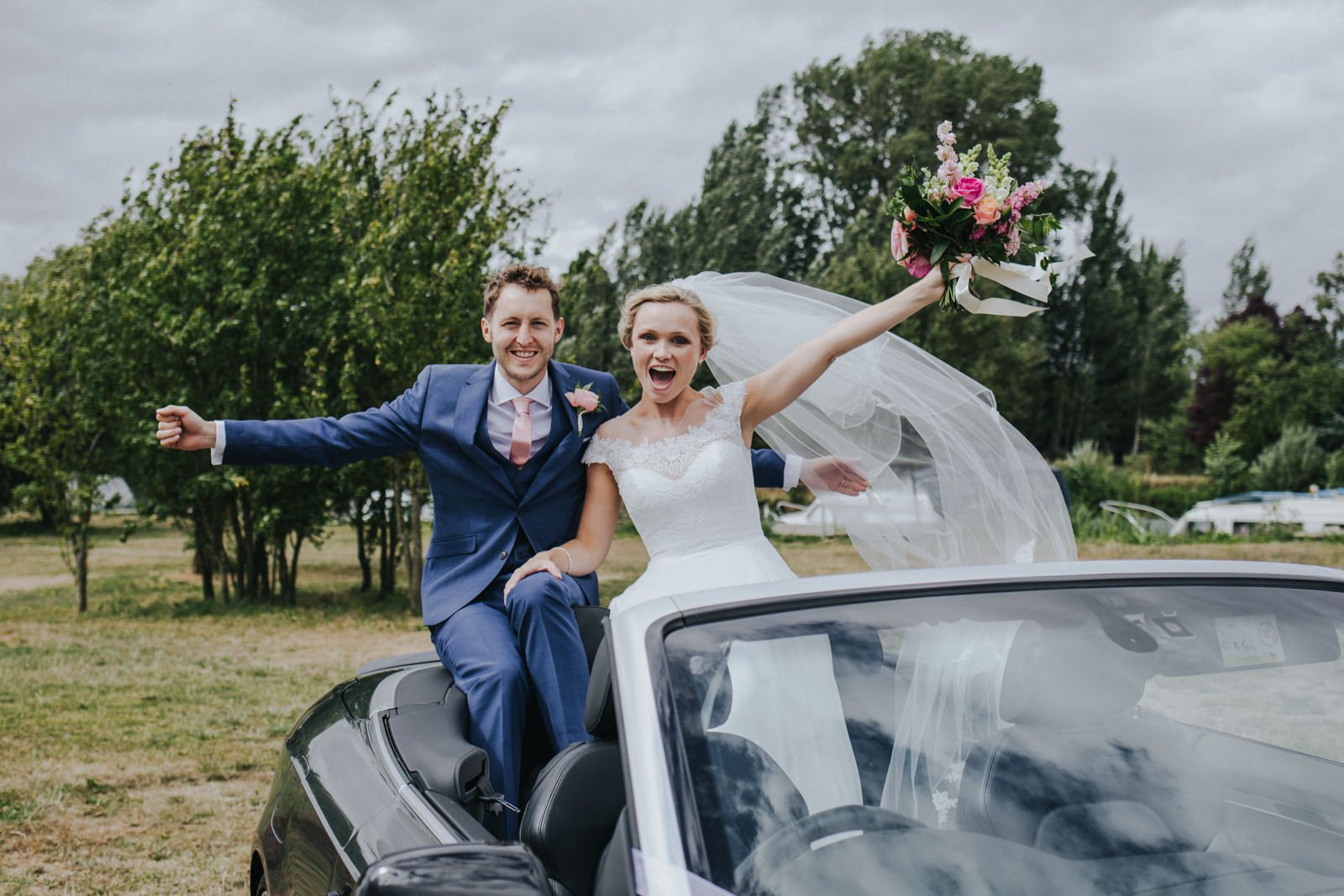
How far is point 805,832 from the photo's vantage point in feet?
5.28

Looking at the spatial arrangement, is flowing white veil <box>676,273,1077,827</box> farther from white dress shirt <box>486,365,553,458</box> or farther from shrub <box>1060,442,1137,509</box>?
shrub <box>1060,442,1137,509</box>

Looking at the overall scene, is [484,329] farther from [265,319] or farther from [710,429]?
[265,319]

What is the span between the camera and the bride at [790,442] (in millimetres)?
3820

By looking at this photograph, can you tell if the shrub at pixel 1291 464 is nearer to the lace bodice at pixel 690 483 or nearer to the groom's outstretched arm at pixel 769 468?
the groom's outstretched arm at pixel 769 468

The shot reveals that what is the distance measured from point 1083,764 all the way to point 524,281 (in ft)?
7.94

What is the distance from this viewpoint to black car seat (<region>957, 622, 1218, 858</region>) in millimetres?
1644

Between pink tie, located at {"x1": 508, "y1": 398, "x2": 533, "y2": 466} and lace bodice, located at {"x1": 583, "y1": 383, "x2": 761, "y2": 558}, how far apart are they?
0.21m

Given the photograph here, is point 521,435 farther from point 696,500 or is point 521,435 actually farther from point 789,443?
point 789,443

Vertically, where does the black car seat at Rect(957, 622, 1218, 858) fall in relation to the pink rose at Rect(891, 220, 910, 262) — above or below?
below

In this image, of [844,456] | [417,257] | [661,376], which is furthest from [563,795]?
[417,257]

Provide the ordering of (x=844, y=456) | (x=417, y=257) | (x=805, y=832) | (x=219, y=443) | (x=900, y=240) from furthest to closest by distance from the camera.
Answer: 1. (x=417, y=257)
2. (x=844, y=456)
3. (x=900, y=240)
4. (x=219, y=443)
5. (x=805, y=832)

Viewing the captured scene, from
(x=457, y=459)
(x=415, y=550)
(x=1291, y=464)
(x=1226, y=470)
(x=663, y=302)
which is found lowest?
(x=415, y=550)

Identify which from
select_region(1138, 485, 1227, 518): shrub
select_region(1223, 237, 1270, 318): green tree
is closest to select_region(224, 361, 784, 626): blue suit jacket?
select_region(1138, 485, 1227, 518): shrub

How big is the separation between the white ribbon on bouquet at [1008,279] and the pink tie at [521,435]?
1436 millimetres
